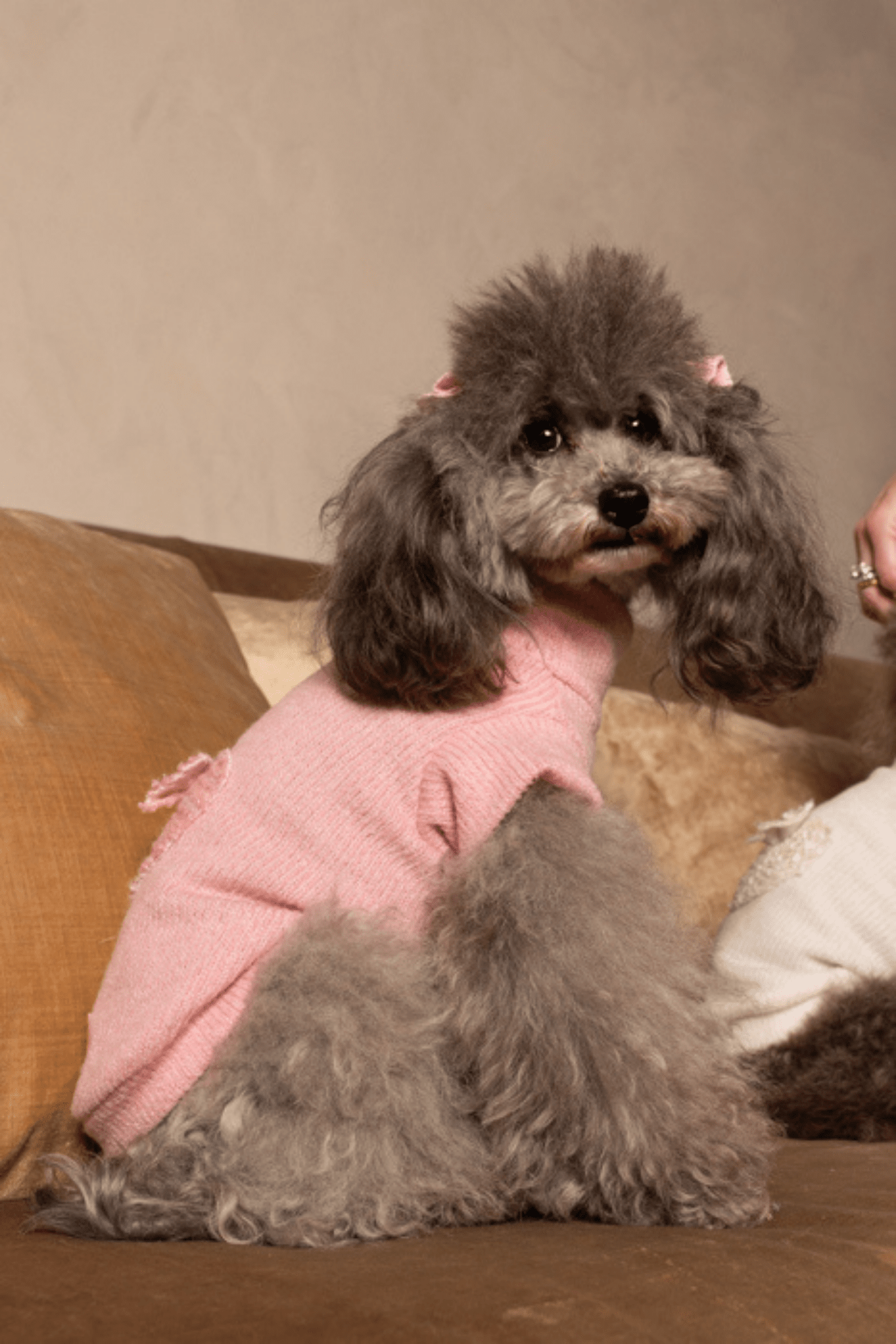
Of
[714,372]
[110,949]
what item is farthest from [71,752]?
[714,372]

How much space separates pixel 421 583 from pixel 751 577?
38 cm

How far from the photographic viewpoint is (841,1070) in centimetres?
148

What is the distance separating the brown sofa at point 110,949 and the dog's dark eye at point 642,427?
1.18ft

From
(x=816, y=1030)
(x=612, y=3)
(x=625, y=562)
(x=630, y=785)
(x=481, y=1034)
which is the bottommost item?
(x=630, y=785)

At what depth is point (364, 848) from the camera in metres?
1.20

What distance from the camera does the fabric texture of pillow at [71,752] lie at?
120 cm

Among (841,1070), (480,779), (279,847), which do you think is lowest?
(841,1070)

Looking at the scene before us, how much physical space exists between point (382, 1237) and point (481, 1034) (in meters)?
0.19

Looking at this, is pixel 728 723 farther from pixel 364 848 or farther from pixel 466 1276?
pixel 466 1276

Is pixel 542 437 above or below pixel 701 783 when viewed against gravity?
A: above

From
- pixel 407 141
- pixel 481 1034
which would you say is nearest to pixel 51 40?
pixel 407 141

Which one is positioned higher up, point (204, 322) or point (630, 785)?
point (204, 322)

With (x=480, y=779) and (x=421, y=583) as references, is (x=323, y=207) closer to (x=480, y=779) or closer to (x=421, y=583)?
(x=421, y=583)

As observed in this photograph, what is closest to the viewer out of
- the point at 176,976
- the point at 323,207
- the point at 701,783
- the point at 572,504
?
the point at 176,976
